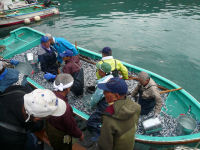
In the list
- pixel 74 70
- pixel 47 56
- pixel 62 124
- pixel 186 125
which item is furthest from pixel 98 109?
pixel 47 56

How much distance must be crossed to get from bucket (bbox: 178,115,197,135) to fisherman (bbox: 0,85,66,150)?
3200 millimetres

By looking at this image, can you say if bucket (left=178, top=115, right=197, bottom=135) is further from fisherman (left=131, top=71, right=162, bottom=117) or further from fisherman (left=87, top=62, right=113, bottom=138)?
fisherman (left=87, top=62, right=113, bottom=138)

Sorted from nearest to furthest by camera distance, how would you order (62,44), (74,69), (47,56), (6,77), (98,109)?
(6,77), (98,109), (74,69), (47,56), (62,44)

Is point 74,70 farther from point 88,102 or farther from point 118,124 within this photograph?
point 118,124

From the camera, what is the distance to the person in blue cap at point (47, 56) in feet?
16.7

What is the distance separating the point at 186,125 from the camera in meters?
3.72

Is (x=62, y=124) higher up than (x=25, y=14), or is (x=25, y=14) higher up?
(x=25, y=14)

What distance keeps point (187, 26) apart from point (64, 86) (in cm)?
1493

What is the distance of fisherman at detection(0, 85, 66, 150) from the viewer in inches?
74.2

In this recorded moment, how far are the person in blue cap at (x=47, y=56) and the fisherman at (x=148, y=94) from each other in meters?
3.38

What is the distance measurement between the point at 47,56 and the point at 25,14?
12480 mm

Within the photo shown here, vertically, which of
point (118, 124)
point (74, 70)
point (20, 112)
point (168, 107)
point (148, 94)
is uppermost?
point (20, 112)

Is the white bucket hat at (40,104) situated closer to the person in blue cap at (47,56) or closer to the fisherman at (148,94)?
the fisherman at (148,94)

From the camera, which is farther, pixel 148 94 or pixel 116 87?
pixel 148 94
